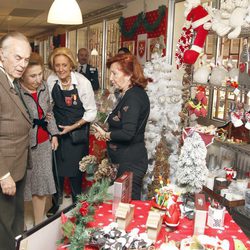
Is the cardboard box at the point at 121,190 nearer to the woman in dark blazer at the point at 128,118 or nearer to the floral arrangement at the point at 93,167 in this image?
the woman in dark blazer at the point at 128,118

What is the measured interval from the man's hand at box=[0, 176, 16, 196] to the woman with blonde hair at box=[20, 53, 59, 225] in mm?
624

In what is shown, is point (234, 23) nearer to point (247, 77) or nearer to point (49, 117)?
point (247, 77)

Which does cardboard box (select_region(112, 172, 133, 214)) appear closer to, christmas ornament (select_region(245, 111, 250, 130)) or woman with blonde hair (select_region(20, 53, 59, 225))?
woman with blonde hair (select_region(20, 53, 59, 225))

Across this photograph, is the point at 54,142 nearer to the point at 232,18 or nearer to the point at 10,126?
the point at 10,126

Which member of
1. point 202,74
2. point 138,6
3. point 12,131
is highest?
point 138,6

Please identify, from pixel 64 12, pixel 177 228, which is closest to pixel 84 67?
pixel 64 12

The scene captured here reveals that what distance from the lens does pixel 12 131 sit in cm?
197

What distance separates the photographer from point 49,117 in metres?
2.87

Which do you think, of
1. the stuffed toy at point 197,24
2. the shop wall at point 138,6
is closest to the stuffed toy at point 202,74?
the stuffed toy at point 197,24

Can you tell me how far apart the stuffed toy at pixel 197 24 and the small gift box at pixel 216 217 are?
1.54 metres

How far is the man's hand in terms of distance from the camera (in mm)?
1932

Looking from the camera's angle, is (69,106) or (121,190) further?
(69,106)

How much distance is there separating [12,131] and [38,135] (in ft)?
2.56

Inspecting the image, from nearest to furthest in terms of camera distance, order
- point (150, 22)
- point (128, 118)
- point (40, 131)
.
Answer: point (128, 118)
point (40, 131)
point (150, 22)
